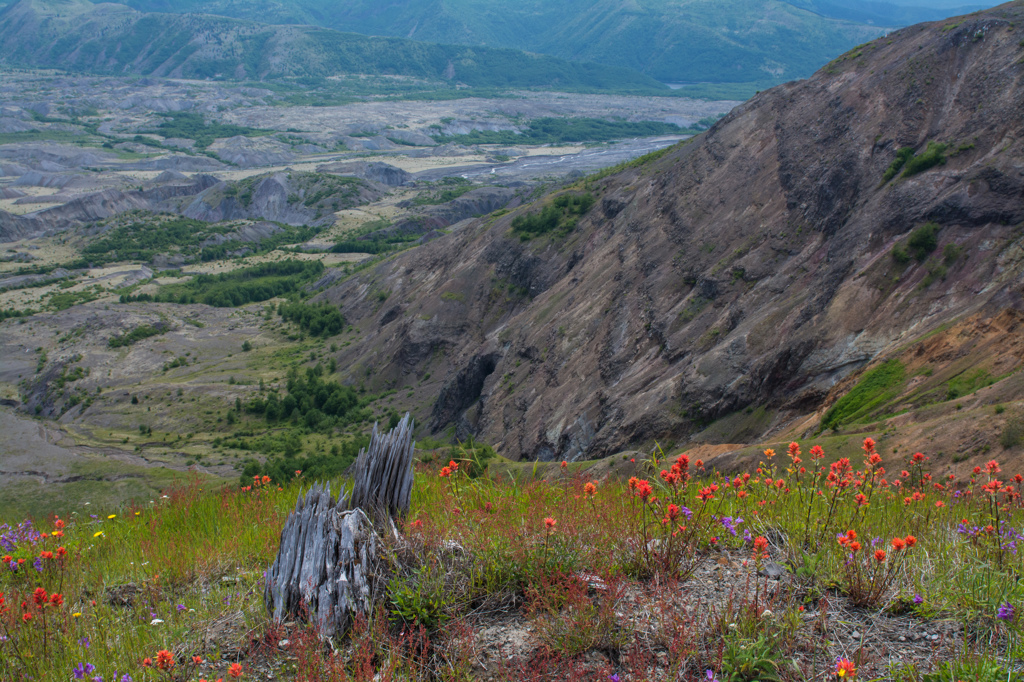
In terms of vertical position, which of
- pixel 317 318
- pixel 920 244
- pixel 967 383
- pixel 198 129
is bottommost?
pixel 317 318

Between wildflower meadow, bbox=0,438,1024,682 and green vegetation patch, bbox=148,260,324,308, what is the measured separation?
241ft

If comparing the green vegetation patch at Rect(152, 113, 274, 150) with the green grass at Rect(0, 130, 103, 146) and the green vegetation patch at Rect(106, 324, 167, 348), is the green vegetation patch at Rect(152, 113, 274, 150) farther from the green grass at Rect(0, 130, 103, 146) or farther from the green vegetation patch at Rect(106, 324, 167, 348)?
the green vegetation patch at Rect(106, 324, 167, 348)

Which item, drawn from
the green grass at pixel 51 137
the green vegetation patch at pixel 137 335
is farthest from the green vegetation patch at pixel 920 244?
the green grass at pixel 51 137

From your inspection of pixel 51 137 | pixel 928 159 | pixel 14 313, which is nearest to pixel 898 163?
pixel 928 159

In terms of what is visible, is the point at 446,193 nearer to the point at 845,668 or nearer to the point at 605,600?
the point at 605,600

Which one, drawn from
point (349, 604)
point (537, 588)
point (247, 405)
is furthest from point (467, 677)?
point (247, 405)

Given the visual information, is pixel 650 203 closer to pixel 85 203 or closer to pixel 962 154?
pixel 962 154

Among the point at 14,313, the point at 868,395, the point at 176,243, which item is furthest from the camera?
the point at 176,243

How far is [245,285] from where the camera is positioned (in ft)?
251

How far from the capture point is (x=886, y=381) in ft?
50.3

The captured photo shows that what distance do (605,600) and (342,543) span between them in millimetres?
1932

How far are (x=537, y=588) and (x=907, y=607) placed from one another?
2.28 m

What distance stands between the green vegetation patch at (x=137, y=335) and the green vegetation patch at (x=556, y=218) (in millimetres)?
36280

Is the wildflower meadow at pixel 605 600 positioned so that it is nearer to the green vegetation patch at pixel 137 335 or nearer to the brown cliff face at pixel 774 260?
the brown cliff face at pixel 774 260
